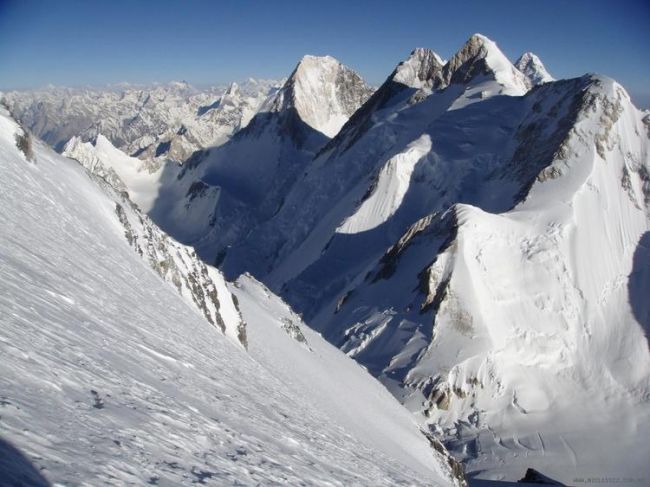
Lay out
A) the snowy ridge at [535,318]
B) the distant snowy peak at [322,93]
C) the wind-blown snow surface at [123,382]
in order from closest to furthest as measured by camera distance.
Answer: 1. the wind-blown snow surface at [123,382]
2. the snowy ridge at [535,318]
3. the distant snowy peak at [322,93]

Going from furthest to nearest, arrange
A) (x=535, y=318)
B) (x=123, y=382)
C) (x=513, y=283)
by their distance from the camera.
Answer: (x=513, y=283) → (x=535, y=318) → (x=123, y=382)

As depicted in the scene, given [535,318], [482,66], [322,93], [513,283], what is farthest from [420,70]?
[535,318]

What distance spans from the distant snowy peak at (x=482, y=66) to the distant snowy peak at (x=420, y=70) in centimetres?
607

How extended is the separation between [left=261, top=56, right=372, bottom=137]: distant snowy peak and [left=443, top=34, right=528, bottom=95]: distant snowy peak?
54.3m

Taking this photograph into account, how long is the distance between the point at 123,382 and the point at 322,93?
525 ft

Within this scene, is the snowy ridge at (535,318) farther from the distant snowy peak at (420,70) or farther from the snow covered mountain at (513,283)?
the distant snowy peak at (420,70)

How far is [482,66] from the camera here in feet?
308

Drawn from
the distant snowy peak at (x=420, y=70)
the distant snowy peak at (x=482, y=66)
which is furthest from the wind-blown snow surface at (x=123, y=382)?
the distant snowy peak at (x=420, y=70)

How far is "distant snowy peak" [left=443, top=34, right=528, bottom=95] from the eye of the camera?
90.1 meters

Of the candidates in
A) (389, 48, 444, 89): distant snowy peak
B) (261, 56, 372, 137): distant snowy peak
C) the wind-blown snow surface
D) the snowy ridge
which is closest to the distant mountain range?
the snowy ridge

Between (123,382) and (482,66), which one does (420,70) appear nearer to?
(482,66)

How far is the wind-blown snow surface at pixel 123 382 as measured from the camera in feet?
19.4

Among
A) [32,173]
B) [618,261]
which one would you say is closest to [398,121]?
Answer: [618,261]

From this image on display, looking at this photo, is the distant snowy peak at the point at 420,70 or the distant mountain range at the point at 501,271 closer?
the distant mountain range at the point at 501,271
